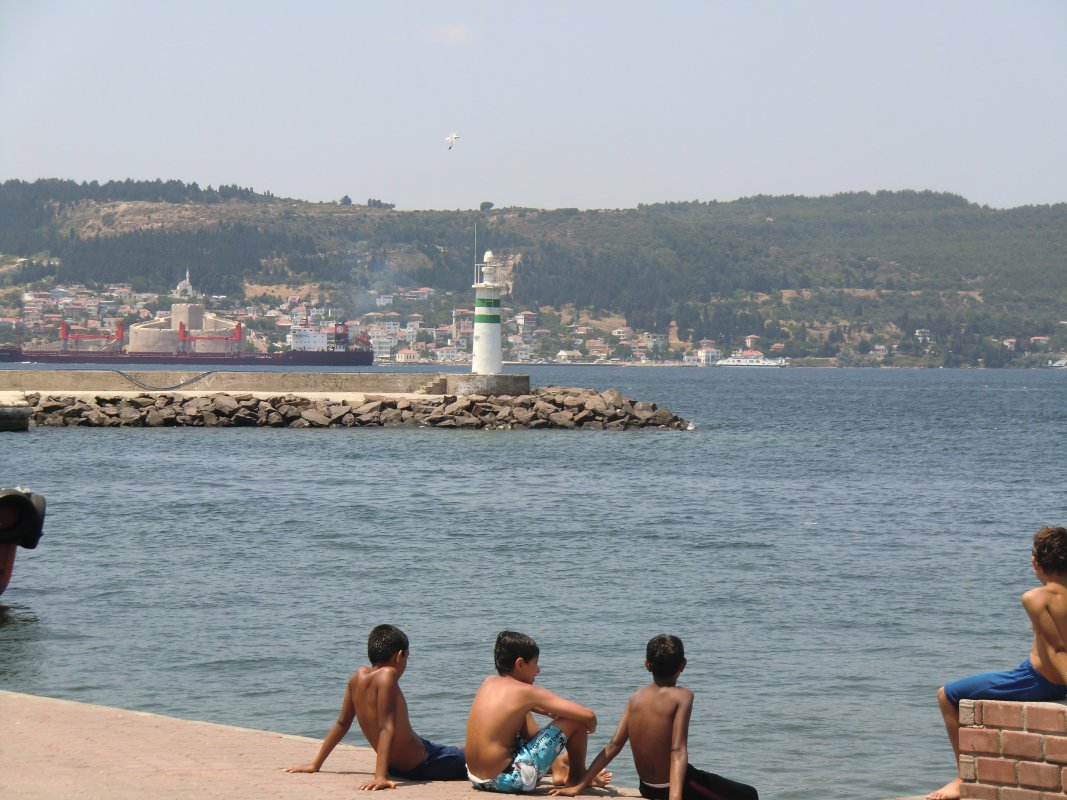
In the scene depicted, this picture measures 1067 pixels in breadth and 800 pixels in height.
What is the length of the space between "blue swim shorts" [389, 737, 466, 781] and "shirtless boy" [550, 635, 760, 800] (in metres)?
1.00

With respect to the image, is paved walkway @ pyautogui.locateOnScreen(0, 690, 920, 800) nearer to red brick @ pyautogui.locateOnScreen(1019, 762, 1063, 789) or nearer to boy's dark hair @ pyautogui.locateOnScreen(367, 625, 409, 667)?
boy's dark hair @ pyautogui.locateOnScreen(367, 625, 409, 667)

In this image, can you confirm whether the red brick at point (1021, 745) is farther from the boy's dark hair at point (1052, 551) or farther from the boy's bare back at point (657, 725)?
the boy's bare back at point (657, 725)

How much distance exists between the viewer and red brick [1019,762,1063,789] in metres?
5.92

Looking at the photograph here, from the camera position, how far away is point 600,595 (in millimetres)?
15562

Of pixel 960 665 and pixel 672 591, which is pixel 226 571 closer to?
pixel 672 591

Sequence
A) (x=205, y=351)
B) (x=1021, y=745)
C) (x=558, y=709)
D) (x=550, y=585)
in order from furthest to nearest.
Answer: (x=205, y=351)
(x=550, y=585)
(x=558, y=709)
(x=1021, y=745)

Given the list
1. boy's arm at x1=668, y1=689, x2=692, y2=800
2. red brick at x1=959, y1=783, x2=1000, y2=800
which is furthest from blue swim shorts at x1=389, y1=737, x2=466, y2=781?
red brick at x1=959, y1=783, x2=1000, y2=800

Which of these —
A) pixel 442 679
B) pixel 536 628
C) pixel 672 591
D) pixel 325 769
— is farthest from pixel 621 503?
pixel 325 769

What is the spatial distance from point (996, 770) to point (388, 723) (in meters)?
2.92

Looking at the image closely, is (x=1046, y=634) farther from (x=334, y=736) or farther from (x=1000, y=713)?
(x=334, y=736)

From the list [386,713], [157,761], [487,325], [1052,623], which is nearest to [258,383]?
[487,325]

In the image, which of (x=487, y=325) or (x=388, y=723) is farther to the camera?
(x=487, y=325)

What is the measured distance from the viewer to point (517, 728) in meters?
7.12

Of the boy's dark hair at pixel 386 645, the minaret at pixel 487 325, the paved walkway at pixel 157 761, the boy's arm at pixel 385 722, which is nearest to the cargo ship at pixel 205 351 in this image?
the minaret at pixel 487 325
